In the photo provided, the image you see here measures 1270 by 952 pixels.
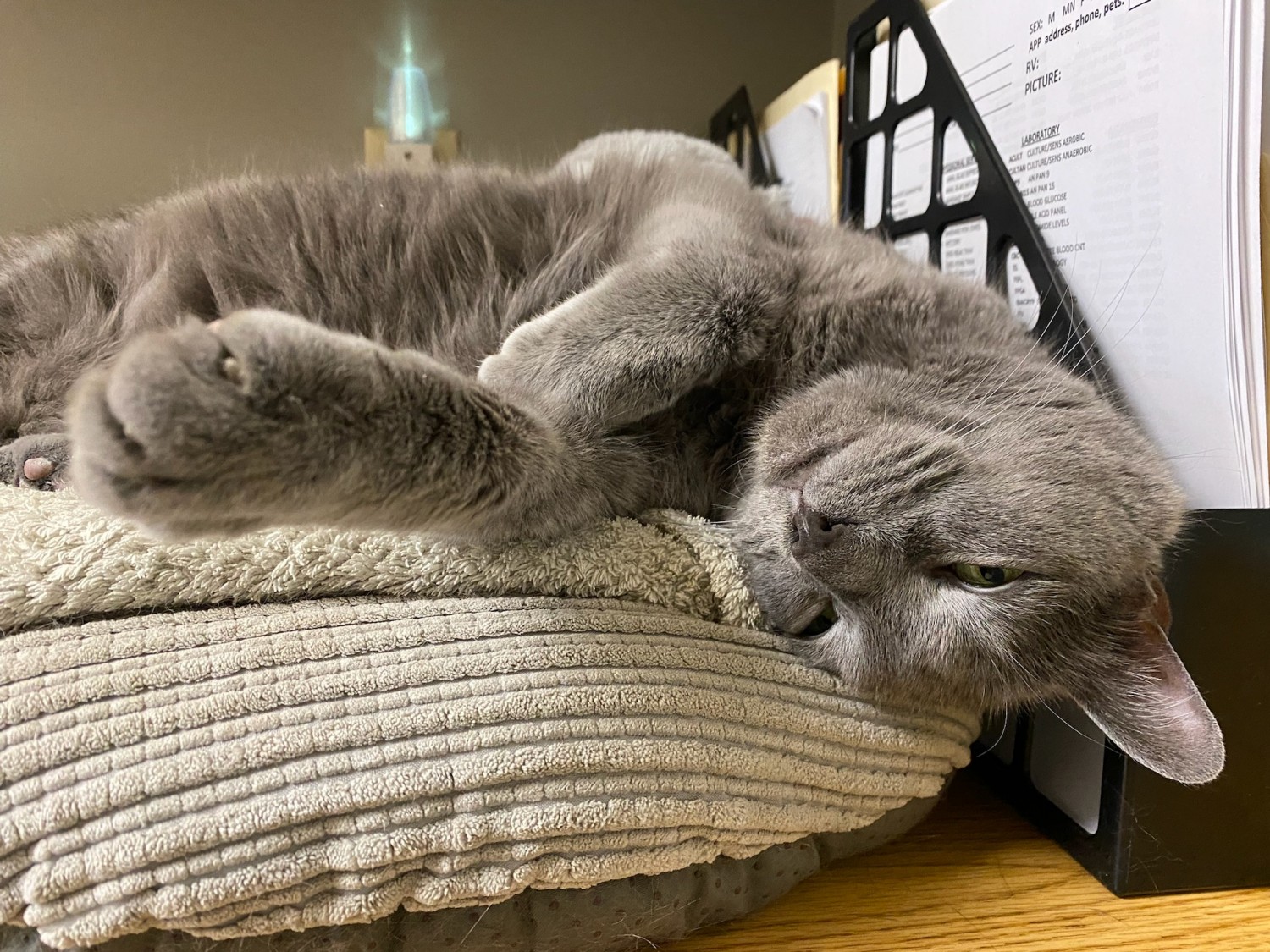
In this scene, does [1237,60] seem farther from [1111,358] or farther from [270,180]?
[270,180]

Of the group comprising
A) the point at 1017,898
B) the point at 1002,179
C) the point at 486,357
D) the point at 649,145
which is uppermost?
the point at 649,145

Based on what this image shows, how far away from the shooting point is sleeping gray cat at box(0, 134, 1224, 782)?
587 mm

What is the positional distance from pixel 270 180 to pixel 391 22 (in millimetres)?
933

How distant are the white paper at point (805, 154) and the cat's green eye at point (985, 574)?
34.0 inches

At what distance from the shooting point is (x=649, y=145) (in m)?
1.47

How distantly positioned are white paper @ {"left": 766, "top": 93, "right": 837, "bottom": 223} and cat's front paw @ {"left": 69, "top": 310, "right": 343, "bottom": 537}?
1188 mm

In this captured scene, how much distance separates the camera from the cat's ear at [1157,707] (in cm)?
79

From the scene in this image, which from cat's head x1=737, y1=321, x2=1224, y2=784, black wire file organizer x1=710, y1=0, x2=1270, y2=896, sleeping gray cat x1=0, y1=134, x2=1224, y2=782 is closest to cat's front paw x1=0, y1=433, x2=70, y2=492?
sleeping gray cat x1=0, y1=134, x2=1224, y2=782

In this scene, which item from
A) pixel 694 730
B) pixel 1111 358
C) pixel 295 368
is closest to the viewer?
pixel 295 368

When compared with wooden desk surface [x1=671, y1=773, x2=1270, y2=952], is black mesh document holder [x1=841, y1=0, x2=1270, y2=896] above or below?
above

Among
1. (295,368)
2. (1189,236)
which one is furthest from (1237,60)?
(295,368)

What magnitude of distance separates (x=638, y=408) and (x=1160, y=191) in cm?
61

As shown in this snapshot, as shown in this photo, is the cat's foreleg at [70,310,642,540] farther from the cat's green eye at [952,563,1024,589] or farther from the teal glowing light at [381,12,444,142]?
the teal glowing light at [381,12,444,142]

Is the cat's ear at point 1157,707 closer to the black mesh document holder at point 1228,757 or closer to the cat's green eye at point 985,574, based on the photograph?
the black mesh document holder at point 1228,757
